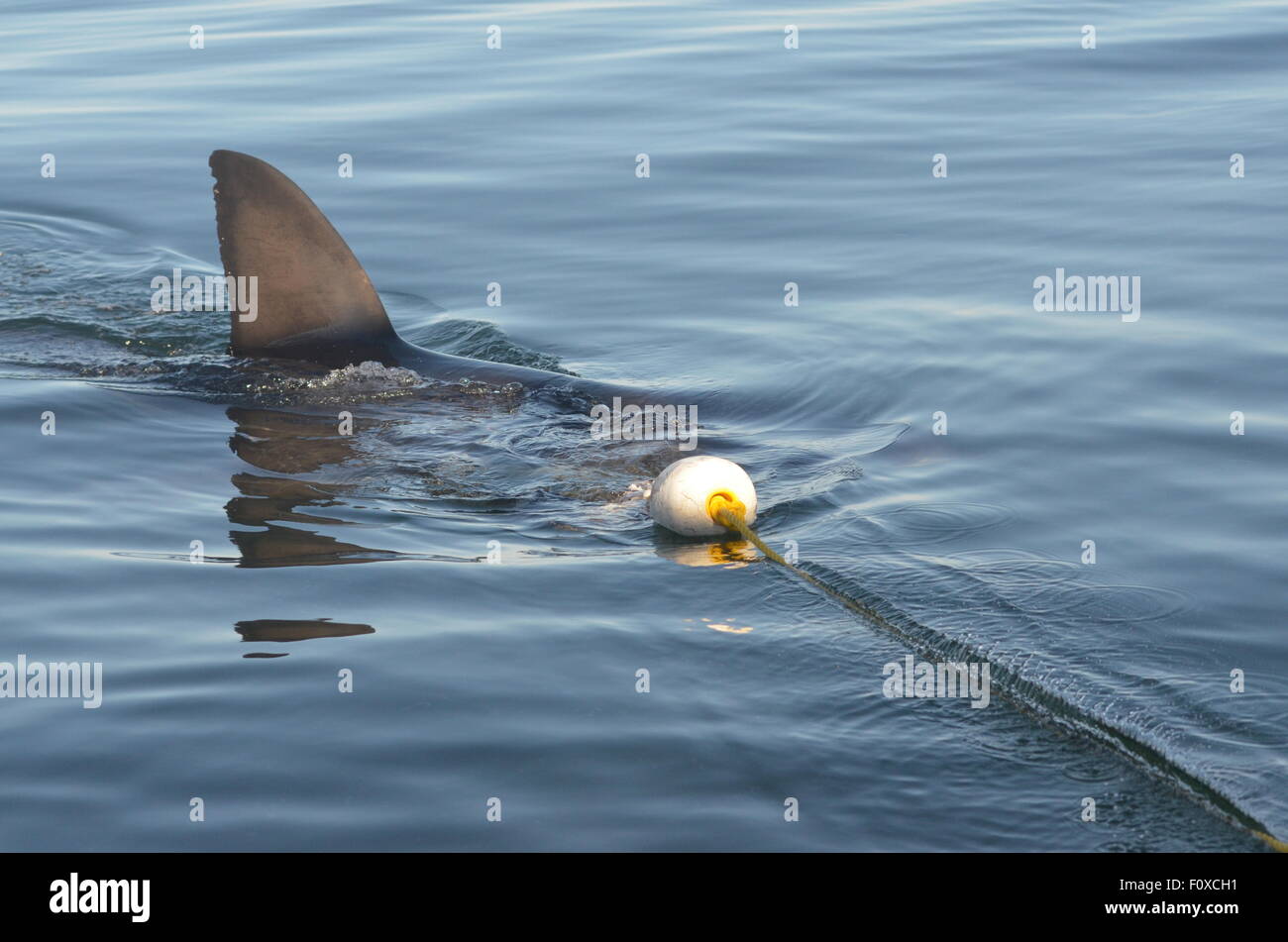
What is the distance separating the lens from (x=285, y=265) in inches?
377

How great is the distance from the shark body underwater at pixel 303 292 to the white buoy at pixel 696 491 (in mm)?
2242

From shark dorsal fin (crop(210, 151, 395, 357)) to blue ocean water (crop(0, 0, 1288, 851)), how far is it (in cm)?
43

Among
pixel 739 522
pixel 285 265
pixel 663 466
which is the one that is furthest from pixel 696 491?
pixel 285 265

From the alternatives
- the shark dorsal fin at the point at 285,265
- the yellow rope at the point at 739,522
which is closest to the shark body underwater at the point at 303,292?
the shark dorsal fin at the point at 285,265

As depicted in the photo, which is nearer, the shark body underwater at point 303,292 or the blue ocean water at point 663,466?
the blue ocean water at point 663,466

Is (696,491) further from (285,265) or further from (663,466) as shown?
(285,265)

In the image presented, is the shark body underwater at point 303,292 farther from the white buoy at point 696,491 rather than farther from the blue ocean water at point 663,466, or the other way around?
the white buoy at point 696,491

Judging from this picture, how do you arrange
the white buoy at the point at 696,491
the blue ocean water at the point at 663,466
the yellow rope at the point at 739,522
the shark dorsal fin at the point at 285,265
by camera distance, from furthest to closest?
the shark dorsal fin at the point at 285,265, the white buoy at the point at 696,491, the yellow rope at the point at 739,522, the blue ocean water at the point at 663,466

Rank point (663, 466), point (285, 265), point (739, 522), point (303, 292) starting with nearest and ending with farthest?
1. point (739, 522)
2. point (663, 466)
3. point (285, 265)
4. point (303, 292)

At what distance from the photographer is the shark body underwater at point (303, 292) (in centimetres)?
930

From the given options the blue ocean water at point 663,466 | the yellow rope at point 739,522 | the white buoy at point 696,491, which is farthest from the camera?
the white buoy at point 696,491

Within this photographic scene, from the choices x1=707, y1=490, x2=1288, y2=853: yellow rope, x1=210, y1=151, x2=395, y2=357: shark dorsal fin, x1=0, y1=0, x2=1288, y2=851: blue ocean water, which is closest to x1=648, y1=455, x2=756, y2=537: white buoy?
x1=707, y1=490, x2=1288, y2=853: yellow rope

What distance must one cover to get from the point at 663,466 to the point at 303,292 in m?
2.78

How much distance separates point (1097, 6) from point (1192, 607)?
17.8m
